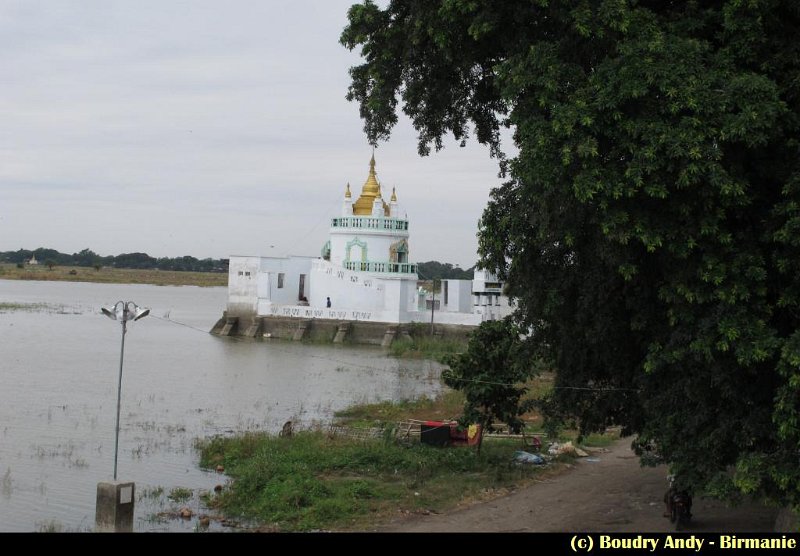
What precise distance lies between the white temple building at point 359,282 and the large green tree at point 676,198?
120ft

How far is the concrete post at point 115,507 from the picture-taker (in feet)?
39.5

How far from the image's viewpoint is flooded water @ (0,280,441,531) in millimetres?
15766

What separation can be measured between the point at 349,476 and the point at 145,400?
43.0 ft

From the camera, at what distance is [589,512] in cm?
1381

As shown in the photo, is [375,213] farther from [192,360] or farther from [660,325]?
[660,325]

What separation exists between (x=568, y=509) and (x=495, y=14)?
7.17 meters

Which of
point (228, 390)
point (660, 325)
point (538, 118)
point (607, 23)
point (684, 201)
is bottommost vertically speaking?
point (228, 390)

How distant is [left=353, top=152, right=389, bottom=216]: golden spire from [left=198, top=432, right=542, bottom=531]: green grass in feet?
117

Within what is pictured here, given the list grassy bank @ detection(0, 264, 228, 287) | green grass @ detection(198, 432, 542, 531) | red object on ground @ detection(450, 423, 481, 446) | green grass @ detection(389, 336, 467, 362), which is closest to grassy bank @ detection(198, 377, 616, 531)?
green grass @ detection(198, 432, 542, 531)

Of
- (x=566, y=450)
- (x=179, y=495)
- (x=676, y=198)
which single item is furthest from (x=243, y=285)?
(x=676, y=198)

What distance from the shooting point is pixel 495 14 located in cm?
1238

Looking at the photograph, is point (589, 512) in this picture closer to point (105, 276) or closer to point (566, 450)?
point (566, 450)

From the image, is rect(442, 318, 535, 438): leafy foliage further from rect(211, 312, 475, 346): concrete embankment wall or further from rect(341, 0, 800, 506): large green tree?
rect(211, 312, 475, 346): concrete embankment wall
